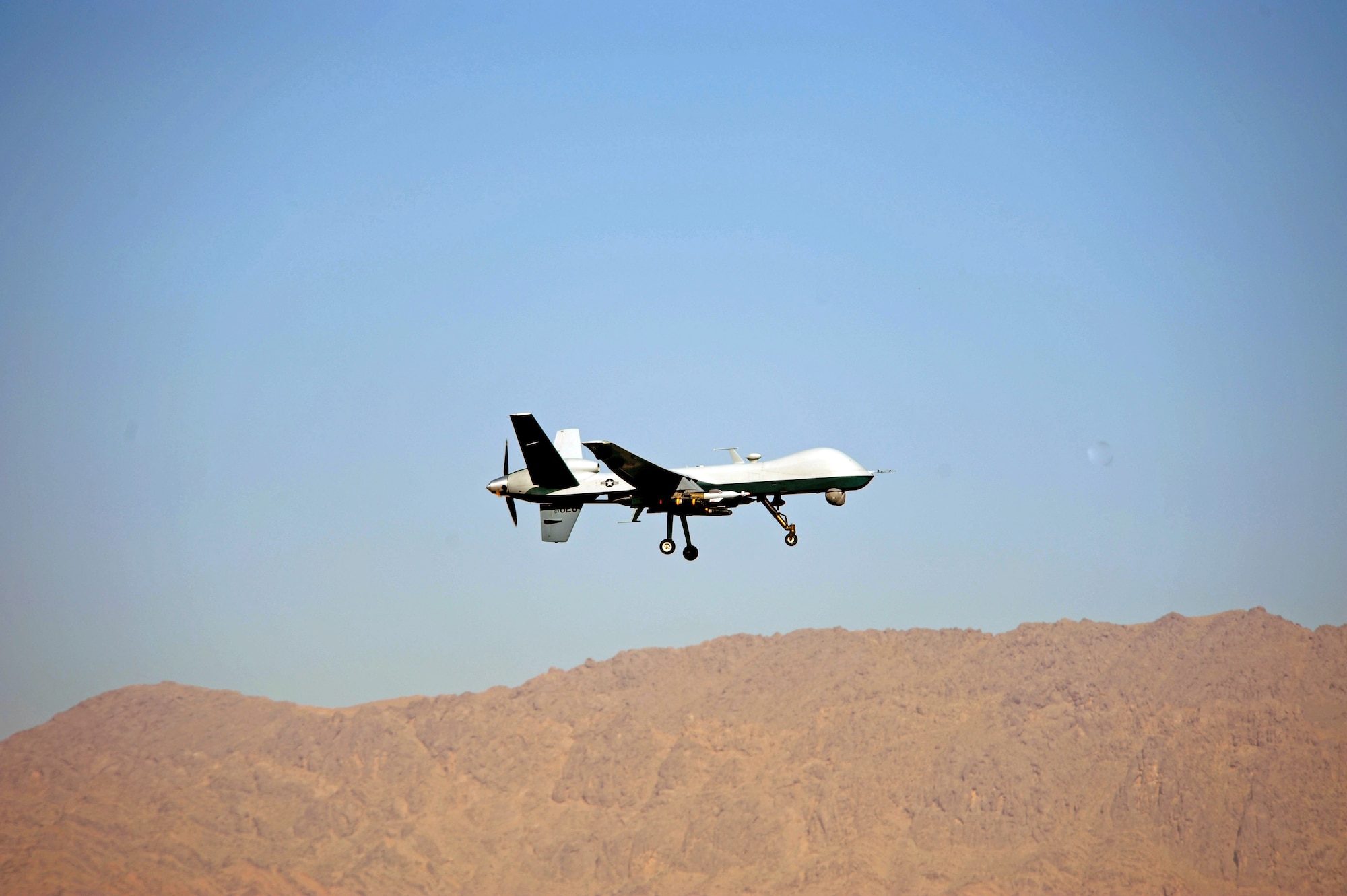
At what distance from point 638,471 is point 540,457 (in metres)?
4.80

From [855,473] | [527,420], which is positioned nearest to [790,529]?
[855,473]

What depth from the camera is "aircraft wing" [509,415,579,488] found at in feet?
205

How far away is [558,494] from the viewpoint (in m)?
63.6

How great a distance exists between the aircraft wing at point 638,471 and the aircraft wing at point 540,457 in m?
2.72

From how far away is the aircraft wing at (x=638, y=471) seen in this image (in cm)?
6081

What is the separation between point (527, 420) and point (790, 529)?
42.4 ft

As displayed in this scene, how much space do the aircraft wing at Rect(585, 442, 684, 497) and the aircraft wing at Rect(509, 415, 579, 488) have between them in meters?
2.72

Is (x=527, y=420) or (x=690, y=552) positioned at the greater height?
(x=527, y=420)

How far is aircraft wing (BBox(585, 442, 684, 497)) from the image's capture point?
60812 mm

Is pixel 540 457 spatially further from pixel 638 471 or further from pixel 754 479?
pixel 754 479

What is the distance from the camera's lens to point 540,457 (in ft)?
208

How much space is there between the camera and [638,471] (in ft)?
203

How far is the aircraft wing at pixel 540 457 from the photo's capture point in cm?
6250

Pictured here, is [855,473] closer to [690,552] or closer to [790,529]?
[790,529]
